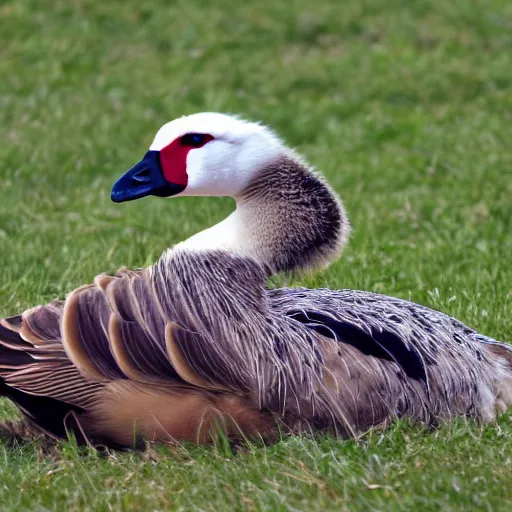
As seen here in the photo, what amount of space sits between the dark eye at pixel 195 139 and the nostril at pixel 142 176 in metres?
0.17

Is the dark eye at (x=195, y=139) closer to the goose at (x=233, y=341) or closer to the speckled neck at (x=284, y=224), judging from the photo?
the goose at (x=233, y=341)

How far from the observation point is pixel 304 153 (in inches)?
341

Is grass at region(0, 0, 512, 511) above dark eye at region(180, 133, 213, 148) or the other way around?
the other way around

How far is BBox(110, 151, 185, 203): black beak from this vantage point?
14.4 feet

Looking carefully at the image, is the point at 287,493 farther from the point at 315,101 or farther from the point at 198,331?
the point at 315,101

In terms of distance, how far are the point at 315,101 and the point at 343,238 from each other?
218 inches

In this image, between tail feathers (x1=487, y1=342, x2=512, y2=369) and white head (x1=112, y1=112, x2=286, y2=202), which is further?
tail feathers (x1=487, y1=342, x2=512, y2=369)

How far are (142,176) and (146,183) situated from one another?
1.2 inches

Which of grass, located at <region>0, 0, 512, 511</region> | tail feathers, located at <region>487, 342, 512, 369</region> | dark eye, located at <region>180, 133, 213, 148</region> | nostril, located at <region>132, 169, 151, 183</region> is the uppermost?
dark eye, located at <region>180, 133, 213, 148</region>

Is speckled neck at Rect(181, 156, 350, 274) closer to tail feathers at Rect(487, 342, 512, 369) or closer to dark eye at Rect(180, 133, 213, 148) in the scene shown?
dark eye at Rect(180, 133, 213, 148)

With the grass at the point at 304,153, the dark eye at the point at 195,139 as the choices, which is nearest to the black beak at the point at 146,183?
the dark eye at the point at 195,139

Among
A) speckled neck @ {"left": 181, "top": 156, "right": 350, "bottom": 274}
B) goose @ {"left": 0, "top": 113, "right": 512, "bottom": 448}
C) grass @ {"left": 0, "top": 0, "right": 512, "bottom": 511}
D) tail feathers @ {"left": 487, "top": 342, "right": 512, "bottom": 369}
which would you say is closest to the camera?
grass @ {"left": 0, "top": 0, "right": 512, "bottom": 511}

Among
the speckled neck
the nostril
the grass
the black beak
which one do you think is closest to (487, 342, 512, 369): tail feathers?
the grass

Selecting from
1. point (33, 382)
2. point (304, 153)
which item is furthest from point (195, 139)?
point (304, 153)
